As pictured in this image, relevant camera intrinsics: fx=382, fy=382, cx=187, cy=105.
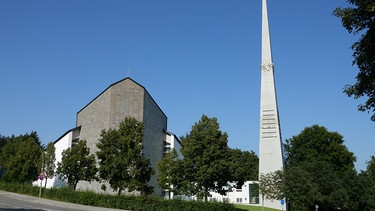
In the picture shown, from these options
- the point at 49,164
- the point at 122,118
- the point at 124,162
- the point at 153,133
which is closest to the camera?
the point at 124,162

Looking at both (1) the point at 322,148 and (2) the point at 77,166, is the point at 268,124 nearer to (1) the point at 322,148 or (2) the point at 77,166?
(1) the point at 322,148

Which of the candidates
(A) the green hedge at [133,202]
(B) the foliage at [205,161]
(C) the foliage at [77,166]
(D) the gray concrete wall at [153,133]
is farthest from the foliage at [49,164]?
(B) the foliage at [205,161]

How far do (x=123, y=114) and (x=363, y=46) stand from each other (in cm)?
5019

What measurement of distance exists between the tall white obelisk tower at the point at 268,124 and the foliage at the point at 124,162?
21.6 m

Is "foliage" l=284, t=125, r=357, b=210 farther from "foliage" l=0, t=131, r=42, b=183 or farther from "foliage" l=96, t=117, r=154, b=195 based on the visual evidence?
"foliage" l=0, t=131, r=42, b=183

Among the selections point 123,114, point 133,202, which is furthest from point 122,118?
point 133,202

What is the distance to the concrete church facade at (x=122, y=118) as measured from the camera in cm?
5834

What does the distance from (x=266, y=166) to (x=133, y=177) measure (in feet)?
77.8

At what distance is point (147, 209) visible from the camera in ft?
113

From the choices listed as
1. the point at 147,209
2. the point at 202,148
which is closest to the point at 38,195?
the point at 147,209

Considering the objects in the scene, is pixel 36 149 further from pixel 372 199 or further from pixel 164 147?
pixel 372 199

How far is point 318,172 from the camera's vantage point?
5047cm

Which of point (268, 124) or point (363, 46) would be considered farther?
point (268, 124)

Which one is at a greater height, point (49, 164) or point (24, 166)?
point (49, 164)
